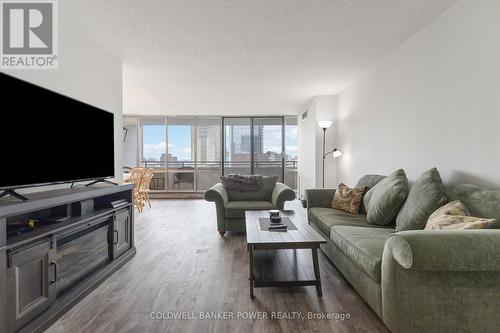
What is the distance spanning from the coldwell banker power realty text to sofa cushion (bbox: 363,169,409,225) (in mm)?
3419

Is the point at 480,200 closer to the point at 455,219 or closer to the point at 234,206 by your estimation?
the point at 455,219

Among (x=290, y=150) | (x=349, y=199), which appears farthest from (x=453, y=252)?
(x=290, y=150)

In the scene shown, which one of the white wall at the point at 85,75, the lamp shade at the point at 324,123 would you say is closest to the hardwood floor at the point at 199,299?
the white wall at the point at 85,75

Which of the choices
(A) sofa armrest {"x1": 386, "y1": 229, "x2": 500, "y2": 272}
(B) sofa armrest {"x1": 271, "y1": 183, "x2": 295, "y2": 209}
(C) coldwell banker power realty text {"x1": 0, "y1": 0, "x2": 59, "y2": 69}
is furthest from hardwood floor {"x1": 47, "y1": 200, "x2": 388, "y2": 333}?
(C) coldwell banker power realty text {"x1": 0, "y1": 0, "x2": 59, "y2": 69}

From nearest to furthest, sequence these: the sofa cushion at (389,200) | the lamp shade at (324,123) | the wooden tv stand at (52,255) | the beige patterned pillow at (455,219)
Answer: the wooden tv stand at (52,255)
the beige patterned pillow at (455,219)
the sofa cushion at (389,200)
the lamp shade at (324,123)

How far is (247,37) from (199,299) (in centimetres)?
276

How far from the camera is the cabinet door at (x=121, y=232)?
2.86 m

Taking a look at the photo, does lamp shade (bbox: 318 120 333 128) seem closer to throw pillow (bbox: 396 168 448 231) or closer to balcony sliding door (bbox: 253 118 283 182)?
balcony sliding door (bbox: 253 118 283 182)

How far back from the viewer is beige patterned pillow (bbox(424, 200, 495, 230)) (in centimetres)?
175

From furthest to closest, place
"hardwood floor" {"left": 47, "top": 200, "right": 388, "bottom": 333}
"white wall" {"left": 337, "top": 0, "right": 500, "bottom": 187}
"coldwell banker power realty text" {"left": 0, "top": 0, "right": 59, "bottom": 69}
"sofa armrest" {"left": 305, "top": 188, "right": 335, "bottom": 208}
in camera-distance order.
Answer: "sofa armrest" {"left": 305, "top": 188, "right": 335, "bottom": 208} < "coldwell banker power realty text" {"left": 0, "top": 0, "right": 59, "bottom": 69} < "white wall" {"left": 337, "top": 0, "right": 500, "bottom": 187} < "hardwood floor" {"left": 47, "top": 200, "right": 388, "bottom": 333}

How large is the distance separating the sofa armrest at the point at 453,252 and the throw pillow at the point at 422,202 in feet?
2.37

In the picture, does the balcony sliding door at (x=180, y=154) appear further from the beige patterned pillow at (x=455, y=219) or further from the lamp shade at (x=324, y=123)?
the beige patterned pillow at (x=455, y=219)

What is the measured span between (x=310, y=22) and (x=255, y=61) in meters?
1.23

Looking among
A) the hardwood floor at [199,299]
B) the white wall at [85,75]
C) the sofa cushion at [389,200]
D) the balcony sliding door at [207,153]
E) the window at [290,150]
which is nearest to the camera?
the hardwood floor at [199,299]
